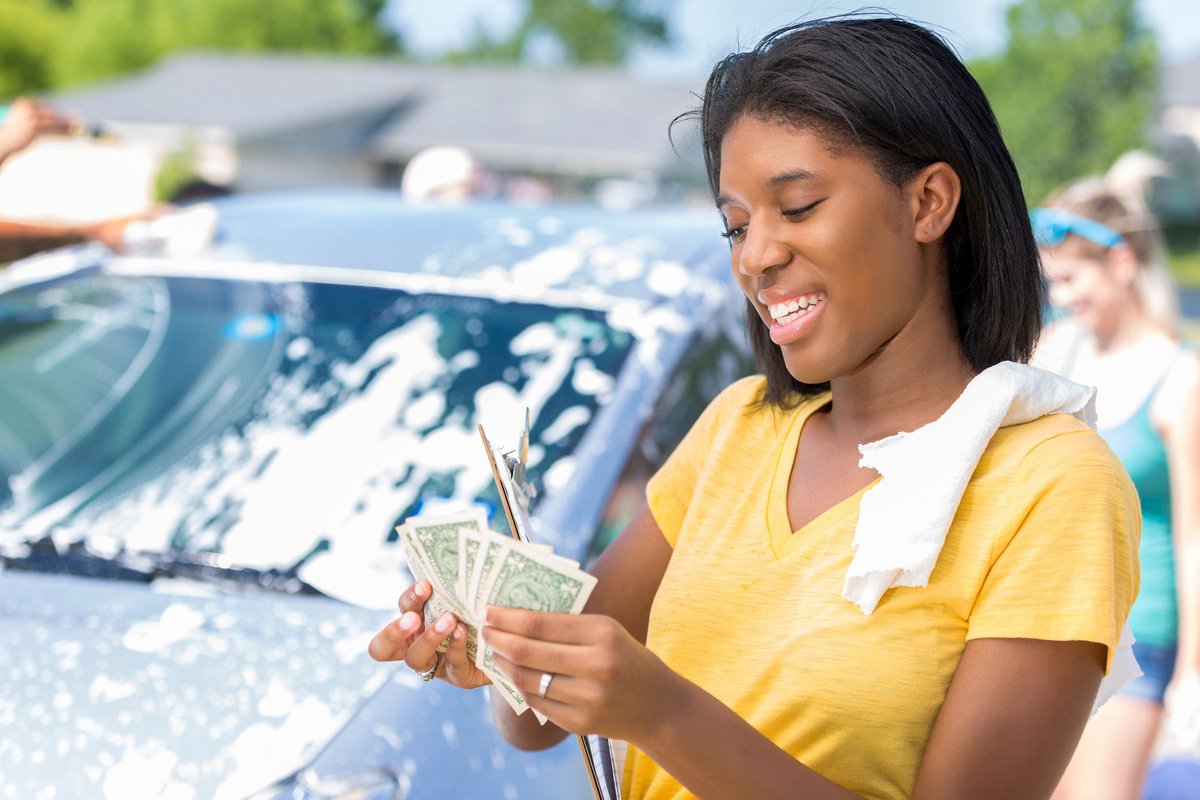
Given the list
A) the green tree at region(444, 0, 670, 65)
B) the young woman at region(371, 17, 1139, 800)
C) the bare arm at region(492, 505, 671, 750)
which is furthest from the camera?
the green tree at region(444, 0, 670, 65)

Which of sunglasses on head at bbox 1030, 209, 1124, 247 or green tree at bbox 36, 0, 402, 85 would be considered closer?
sunglasses on head at bbox 1030, 209, 1124, 247

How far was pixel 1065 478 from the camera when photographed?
1341 mm

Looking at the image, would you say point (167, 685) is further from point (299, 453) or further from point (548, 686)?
point (548, 686)

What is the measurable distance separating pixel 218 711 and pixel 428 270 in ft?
4.40

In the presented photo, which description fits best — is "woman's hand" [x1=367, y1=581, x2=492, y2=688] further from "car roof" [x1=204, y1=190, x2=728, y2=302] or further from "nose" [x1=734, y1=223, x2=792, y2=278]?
"car roof" [x1=204, y1=190, x2=728, y2=302]

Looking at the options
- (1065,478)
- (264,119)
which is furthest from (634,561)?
(264,119)

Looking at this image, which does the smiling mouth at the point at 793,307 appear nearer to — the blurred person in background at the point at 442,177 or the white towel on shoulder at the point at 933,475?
the white towel on shoulder at the point at 933,475

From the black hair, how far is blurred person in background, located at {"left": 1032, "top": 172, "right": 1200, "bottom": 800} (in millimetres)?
1045

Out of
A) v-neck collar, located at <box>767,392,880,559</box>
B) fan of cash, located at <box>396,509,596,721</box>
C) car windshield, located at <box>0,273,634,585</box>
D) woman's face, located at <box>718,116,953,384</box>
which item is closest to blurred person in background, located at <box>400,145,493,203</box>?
→ car windshield, located at <box>0,273,634,585</box>

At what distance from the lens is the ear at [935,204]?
149cm

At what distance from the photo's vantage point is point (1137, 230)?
11.5 ft

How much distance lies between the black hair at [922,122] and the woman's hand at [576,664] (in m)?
0.59

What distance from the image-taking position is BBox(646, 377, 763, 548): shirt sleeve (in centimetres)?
171

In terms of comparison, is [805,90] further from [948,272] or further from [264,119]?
[264,119]
